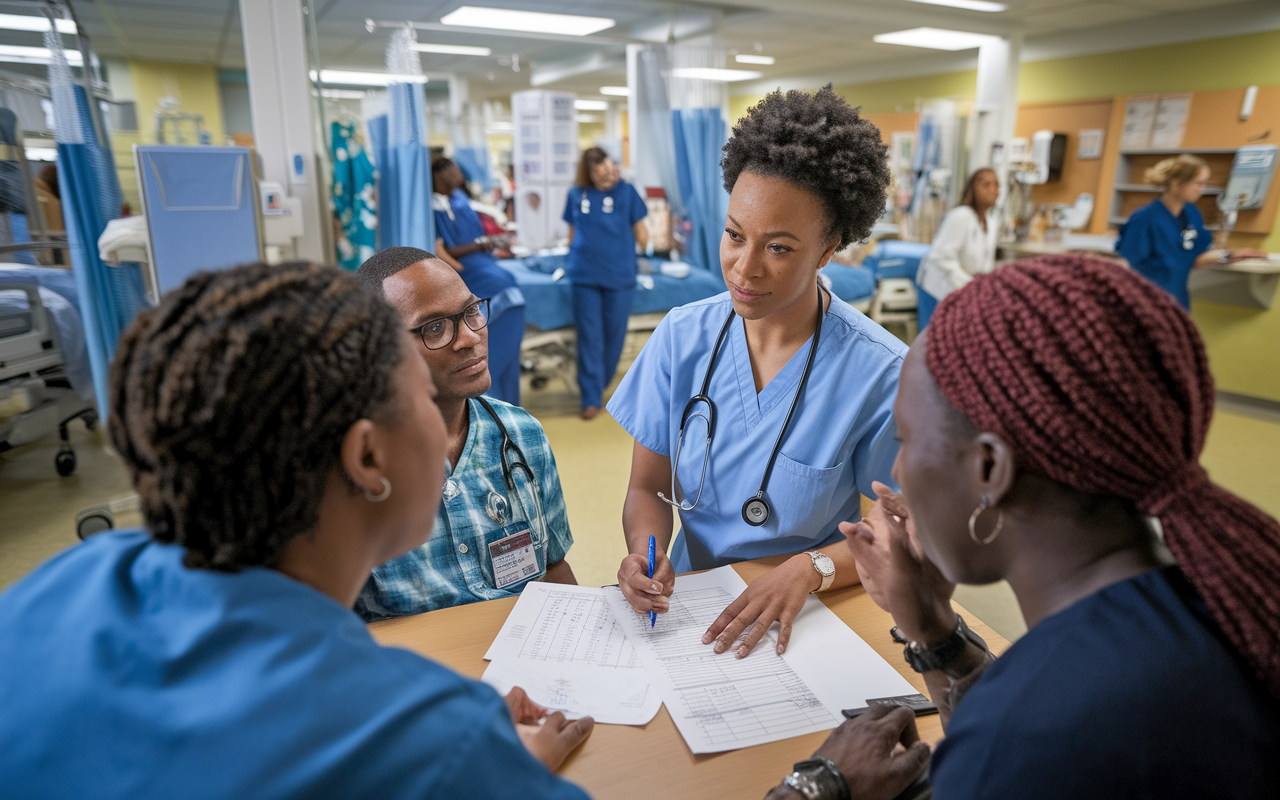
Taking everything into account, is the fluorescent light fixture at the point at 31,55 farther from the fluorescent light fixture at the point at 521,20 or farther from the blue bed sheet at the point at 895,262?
the blue bed sheet at the point at 895,262

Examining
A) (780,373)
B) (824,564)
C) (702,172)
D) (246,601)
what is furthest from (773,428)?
(702,172)

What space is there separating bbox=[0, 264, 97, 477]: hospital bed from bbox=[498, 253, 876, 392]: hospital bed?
2214 mm

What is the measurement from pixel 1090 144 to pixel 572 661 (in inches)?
269

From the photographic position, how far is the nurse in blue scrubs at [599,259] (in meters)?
4.46

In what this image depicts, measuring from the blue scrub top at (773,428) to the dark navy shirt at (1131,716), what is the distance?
2.30ft

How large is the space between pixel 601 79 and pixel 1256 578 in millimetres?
9558

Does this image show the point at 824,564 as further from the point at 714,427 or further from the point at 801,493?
the point at 714,427

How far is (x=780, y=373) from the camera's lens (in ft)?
4.77

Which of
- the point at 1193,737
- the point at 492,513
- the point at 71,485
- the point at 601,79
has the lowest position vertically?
the point at 71,485

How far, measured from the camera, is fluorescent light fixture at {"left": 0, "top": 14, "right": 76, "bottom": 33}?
9.52ft

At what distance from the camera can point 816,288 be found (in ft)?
4.98

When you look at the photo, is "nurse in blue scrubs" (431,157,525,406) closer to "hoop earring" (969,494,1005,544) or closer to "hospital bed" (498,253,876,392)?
"hospital bed" (498,253,876,392)

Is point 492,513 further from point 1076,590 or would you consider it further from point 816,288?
point 1076,590

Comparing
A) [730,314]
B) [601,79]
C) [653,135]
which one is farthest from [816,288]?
[601,79]
